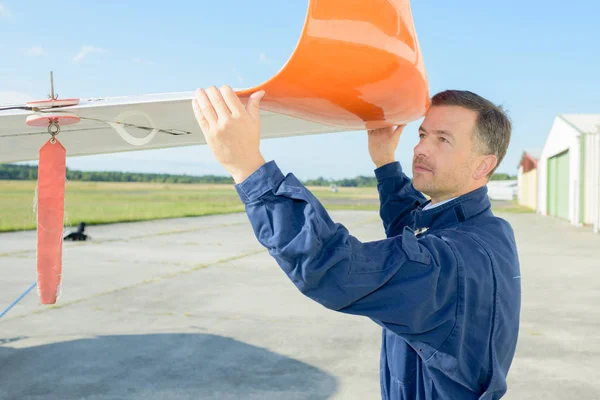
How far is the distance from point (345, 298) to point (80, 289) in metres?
8.14

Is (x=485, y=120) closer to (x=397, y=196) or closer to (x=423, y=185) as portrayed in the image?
(x=423, y=185)

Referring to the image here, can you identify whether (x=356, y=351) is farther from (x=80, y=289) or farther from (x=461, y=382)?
(x=80, y=289)

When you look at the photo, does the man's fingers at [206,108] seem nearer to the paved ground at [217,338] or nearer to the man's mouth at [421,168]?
the man's mouth at [421,168]

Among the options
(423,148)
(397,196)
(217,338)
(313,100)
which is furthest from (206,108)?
(217,338)

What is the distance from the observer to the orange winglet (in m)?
1.28

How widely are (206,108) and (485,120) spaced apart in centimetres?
87

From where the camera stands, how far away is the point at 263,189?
1.18m

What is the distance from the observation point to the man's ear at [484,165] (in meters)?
1.68

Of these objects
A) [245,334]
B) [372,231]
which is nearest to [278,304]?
[245,334]

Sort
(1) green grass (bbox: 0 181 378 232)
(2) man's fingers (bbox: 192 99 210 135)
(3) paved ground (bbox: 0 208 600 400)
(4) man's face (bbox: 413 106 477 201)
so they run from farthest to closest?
(1) green grass (bbox: 0 181 378 232)
(3) paved ground (bbox: 0 208 600 400)
(4) man's face (bbox: 413 106 477 201)
(2) man's fingers (bbox: 192 99 210 135)

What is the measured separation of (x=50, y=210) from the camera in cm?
210

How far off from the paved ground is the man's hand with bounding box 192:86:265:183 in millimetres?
3527

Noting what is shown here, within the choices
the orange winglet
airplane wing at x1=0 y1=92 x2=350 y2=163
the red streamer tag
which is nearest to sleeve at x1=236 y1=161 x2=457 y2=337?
the orange winglet

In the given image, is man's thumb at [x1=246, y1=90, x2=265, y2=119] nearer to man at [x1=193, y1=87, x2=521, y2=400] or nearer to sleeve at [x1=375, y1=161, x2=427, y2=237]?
man at [x1=193, y1=87, x2=521, y2=400]
